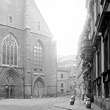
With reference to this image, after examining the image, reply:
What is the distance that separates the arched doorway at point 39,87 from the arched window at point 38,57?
7.33ft

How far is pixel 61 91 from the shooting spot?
218 ft

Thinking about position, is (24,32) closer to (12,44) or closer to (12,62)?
(12,44)

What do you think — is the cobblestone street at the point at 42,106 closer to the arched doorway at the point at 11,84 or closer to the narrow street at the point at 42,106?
the narrow street at the point at 42,106

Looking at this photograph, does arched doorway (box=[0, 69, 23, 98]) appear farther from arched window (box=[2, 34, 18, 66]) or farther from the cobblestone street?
the cobblestone street

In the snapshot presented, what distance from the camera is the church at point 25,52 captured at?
1582 inches

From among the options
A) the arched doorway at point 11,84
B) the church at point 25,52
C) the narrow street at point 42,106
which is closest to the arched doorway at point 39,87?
the church at point 25,52

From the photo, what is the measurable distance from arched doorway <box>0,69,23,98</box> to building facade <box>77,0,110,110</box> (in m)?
17.7

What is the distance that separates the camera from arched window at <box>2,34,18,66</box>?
40406 mm

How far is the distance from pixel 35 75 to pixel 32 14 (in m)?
13.0

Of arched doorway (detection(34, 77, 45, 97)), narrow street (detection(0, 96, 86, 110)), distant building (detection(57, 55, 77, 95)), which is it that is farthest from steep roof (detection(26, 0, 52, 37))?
narrow street (detection(0, 96, 86, 110))

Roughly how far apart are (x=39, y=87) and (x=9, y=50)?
9.80 metres

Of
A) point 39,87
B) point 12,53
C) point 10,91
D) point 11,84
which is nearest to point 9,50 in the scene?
point 12,53

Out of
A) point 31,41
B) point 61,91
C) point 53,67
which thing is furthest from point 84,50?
point 61,91

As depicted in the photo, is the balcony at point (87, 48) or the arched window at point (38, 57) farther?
the arched window at point (38, 57)
